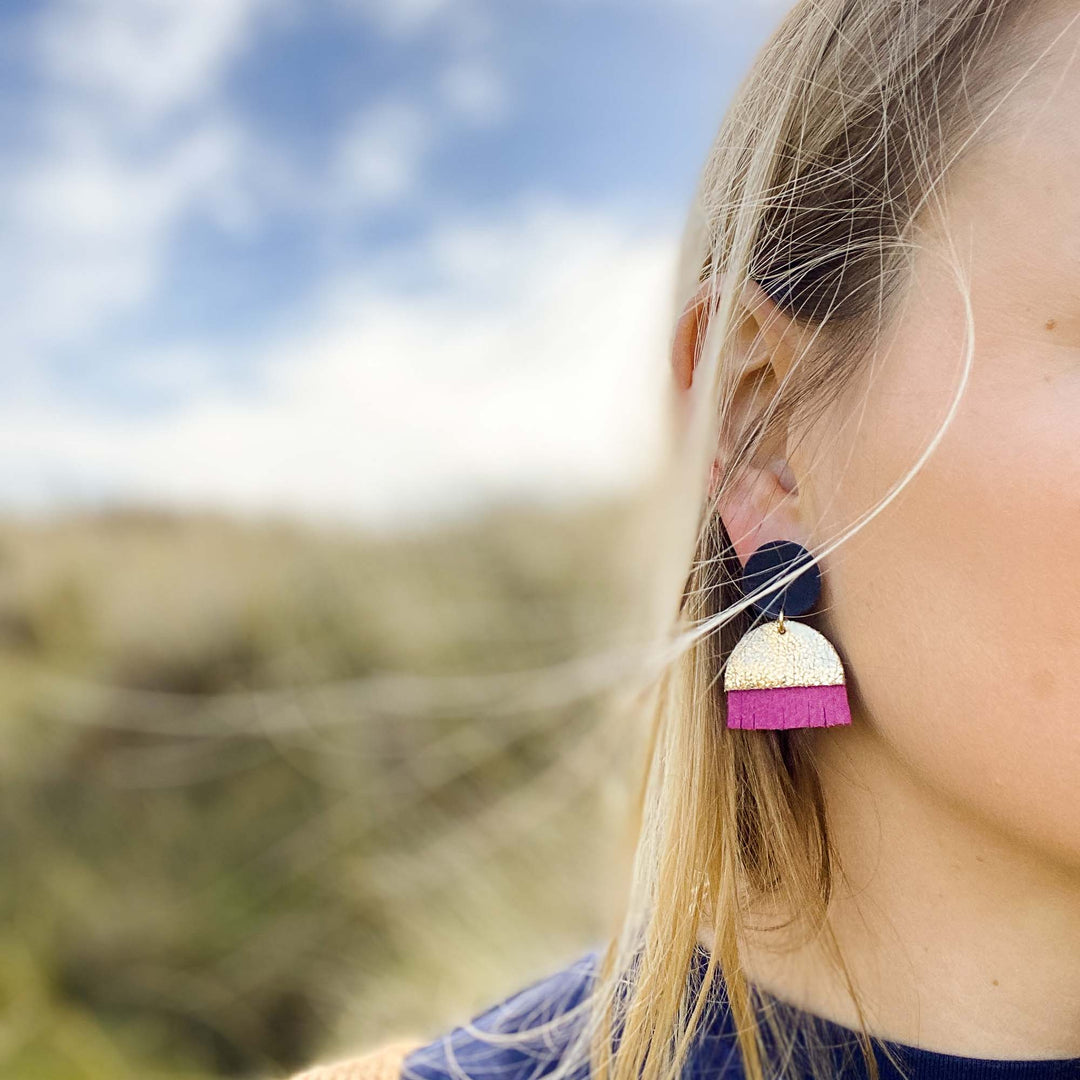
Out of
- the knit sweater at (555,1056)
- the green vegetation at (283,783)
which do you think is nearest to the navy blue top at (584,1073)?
the knit sweater at (555,1056)

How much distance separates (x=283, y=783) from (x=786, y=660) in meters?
4.40

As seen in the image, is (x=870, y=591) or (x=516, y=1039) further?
(x=516, y=1039)

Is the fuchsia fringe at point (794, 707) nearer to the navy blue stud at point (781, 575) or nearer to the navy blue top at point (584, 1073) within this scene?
the navy blue stud at point (781, 575)

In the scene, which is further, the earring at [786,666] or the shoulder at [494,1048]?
the shoulder at [494,1048]

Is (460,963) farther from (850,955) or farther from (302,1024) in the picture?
(850,955)

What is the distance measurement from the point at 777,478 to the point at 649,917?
56cm

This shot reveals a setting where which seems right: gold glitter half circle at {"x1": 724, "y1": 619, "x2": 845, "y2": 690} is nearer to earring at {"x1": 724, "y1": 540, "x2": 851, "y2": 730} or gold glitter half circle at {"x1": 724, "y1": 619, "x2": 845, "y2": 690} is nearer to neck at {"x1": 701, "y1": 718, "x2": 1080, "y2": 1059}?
earring at {"x1": 724, "y1": 540, "x2": 851, "y2": 730}

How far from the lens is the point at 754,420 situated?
1302 mm

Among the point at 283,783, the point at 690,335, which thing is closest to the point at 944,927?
the point at 690,335

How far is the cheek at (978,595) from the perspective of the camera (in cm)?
101

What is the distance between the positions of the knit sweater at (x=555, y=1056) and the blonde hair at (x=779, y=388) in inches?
0.9

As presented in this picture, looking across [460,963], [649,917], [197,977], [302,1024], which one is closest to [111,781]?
[197,977]

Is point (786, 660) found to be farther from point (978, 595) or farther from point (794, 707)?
point (978, 595)

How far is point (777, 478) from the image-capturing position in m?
1.28
